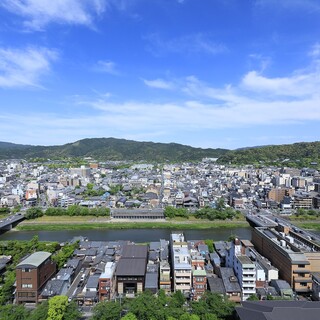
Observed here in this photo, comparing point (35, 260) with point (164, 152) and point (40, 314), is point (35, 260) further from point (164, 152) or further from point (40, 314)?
point (164, 152)

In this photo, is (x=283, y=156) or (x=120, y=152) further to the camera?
(x=120, y=152)

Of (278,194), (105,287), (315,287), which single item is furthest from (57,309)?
(278,194)

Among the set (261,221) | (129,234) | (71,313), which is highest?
(261,221)

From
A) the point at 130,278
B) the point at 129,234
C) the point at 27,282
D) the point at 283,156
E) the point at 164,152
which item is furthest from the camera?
the point at 164,152

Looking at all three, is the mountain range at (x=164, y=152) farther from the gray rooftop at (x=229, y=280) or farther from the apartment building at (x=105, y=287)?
the apartment building at (x=105, y=287)

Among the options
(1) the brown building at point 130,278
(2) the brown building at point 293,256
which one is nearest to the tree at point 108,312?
(1) the brown building at point 130,278

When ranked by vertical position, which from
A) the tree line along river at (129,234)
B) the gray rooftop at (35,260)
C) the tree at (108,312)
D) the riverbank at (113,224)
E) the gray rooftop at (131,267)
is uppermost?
the gray rooftop at (35,260)
